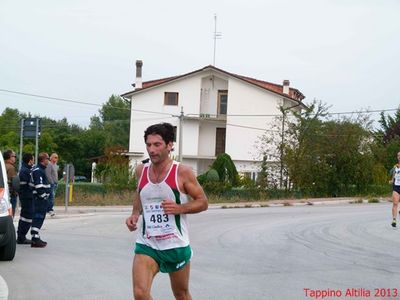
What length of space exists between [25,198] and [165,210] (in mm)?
7623

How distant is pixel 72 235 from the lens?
1471 centimetres

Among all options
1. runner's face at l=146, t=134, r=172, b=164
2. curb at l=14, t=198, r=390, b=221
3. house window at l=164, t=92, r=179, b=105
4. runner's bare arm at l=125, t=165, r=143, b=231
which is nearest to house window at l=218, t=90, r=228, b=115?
house window at l=164, t=92, r=179, b=105

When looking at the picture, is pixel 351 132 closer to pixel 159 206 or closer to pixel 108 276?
pixel 108 276

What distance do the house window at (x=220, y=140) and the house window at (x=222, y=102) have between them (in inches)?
60.6

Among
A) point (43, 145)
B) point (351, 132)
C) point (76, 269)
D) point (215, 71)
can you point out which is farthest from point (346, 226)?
point (43, 145)

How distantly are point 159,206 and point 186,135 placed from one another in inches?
1854

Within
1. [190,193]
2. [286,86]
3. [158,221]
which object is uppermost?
[286,86]

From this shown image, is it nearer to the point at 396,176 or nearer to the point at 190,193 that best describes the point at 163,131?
the point at 190,193

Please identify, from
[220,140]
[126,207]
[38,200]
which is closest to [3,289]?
[38,200]

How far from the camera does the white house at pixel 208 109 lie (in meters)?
51.9

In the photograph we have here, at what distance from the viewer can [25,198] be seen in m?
12.6

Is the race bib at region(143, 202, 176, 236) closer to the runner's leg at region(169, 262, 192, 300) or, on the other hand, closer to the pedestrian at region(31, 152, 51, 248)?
the runner's leg at region(169, 262, 192, 300)

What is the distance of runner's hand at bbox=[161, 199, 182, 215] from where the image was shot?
558 cm

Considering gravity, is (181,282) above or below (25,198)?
below
